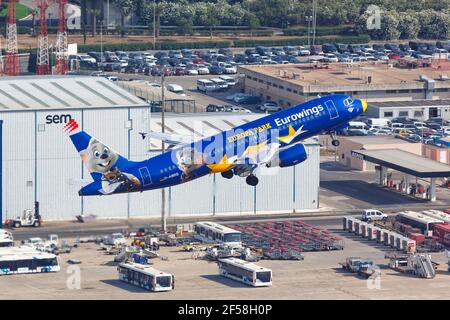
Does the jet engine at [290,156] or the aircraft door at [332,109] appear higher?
the aircraft door at [332,109]

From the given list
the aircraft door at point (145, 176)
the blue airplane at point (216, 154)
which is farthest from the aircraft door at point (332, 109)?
the aircraft door at point (145, 176)

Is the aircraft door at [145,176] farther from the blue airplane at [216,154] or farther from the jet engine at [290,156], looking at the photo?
the jet engine at [290,156]

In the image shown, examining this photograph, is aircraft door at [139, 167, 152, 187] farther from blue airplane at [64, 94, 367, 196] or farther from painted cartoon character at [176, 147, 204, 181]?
painted cartoon character at [176, 147, 204, 181]

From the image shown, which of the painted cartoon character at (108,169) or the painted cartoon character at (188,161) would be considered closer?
the painted cartoon character at (108,169)

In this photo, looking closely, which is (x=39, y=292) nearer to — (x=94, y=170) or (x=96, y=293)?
(x=96, y=293)
